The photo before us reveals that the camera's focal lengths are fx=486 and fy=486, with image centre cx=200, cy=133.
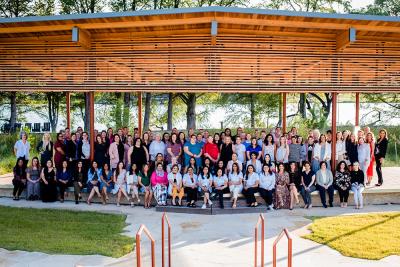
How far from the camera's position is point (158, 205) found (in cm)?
1213

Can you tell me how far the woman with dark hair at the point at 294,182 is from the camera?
1230 cm

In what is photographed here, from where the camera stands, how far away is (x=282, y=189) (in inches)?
484

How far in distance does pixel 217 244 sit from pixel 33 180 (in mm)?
6335

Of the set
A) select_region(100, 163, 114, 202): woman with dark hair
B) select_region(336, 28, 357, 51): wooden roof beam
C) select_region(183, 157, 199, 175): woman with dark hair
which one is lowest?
select_region(100, 163, 114, 202): woman with dark hair

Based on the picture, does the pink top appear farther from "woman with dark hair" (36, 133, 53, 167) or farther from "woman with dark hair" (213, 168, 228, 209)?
"woman with dark hair" (36, 133, 53, 167)

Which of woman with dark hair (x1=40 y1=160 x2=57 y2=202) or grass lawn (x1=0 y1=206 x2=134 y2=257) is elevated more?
woman with dark hair (x1=40 y1=160 x2=57 y2=202)

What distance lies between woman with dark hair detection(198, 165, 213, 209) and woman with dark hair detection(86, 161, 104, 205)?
272 cm

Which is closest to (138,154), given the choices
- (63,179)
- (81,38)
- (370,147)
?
(63,179)

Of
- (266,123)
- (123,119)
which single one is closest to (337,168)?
(123,119)

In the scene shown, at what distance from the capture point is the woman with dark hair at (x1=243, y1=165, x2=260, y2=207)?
1217 cm

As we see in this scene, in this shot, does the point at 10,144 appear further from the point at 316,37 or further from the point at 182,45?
the point at 316,37

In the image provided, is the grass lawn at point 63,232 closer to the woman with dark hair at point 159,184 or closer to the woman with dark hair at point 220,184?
the woman with dark hair at point 159,184

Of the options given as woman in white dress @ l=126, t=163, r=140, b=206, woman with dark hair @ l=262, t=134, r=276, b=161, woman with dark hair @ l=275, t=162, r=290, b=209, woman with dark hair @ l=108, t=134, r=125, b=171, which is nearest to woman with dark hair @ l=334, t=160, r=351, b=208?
woman with dark hair @ l=275, t=162, r=290, b=209

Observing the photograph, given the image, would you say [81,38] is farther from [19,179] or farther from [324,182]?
[324,182]
